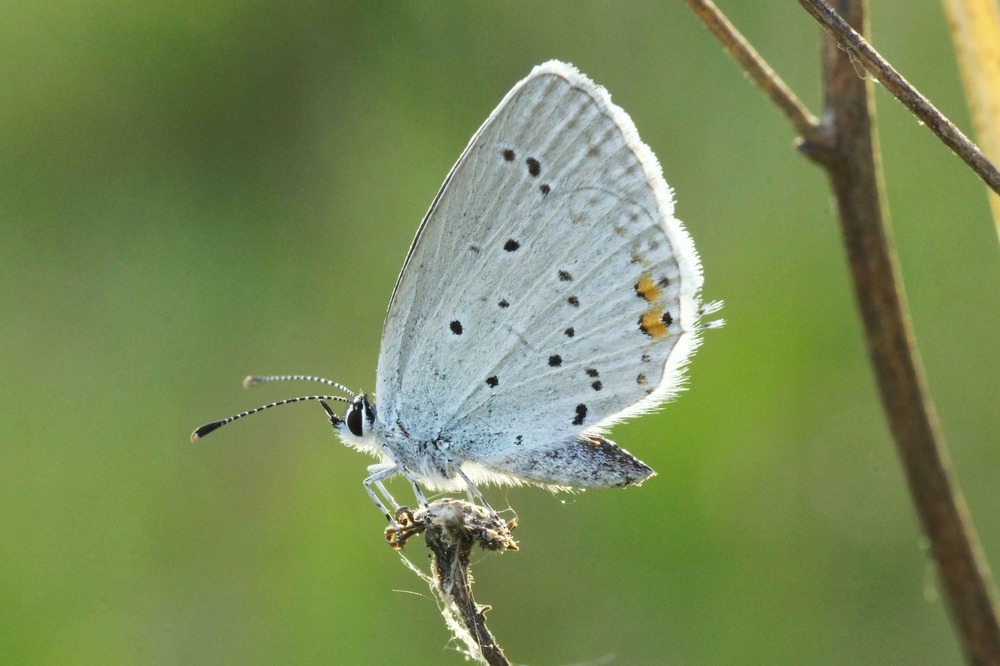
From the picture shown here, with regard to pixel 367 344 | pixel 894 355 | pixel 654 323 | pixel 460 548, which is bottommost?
pixel 894 355

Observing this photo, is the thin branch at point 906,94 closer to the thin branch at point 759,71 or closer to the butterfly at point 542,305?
the thin branch at point 759,71

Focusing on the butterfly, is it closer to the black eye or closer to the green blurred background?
the black eye

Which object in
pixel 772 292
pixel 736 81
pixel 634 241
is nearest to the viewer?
pixel 634 241

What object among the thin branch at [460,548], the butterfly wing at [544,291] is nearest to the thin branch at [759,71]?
the butterfly wing at [544,291]

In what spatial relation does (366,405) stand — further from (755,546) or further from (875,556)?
(875,556)

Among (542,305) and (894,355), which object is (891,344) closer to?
(894,355)

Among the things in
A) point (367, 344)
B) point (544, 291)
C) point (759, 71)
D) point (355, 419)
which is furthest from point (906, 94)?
point (367, 344)

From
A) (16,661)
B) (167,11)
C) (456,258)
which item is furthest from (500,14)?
(16,661)
